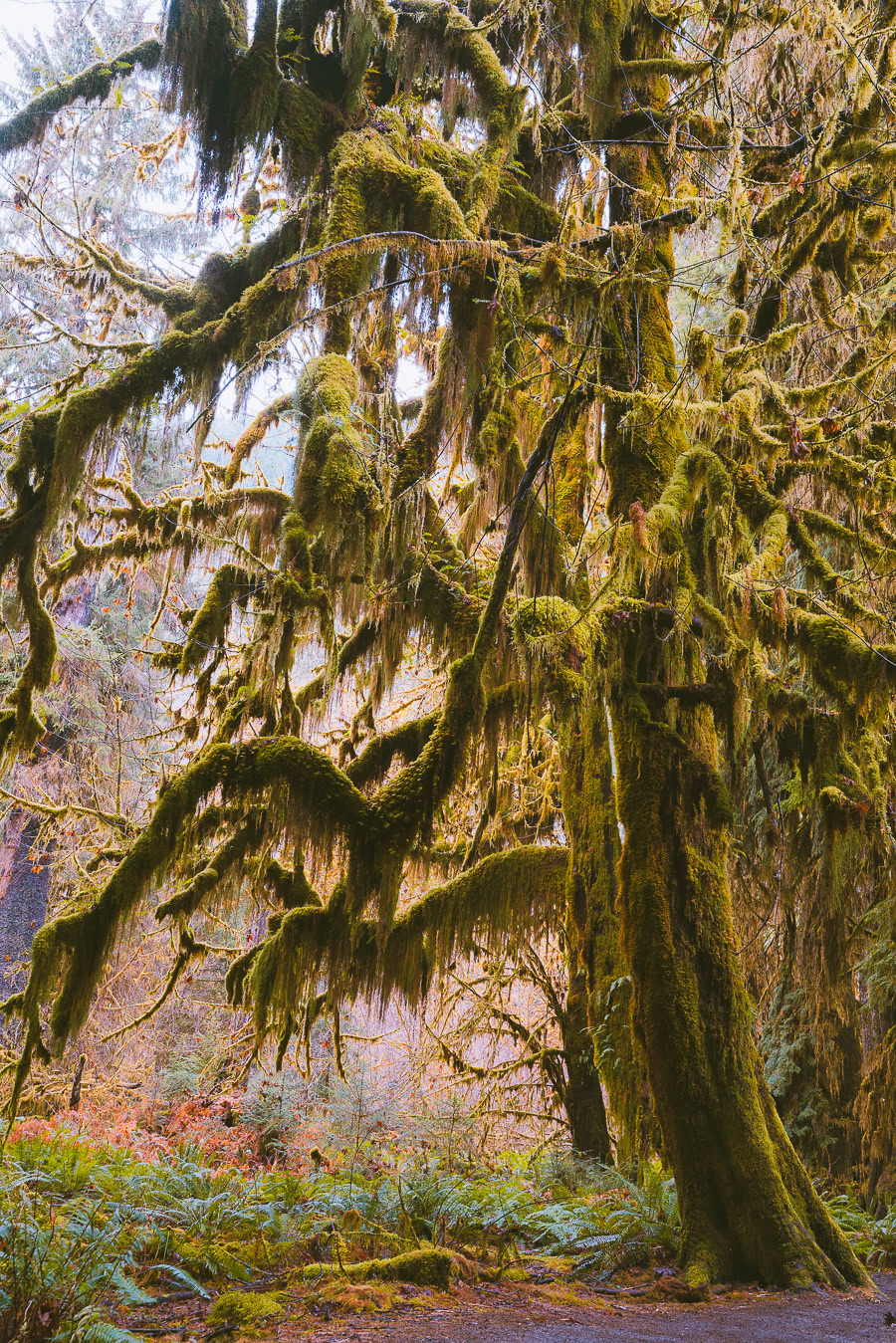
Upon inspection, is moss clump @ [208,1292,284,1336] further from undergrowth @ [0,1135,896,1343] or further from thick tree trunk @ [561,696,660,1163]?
thick tree trunk @ [561,696,660,1163]

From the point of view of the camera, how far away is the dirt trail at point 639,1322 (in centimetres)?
342

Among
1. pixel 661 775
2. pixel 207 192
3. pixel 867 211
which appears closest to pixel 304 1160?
pixel 661 775

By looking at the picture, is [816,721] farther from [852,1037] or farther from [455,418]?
[852,1037]

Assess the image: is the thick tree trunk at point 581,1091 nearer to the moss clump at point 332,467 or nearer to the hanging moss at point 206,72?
the moss clump at point 332,467

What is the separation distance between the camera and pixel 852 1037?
8.08 m

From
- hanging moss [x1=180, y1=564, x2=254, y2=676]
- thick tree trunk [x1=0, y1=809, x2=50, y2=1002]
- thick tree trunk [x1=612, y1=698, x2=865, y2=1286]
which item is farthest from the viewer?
thick tree trunk [x1=0, y1=809, x2=50, y2=1002]

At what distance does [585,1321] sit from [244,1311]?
1.54m

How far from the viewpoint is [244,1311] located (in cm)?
390

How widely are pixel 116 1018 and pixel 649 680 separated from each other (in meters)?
12.8

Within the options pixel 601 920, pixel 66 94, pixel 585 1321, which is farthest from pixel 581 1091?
pixel 66 94

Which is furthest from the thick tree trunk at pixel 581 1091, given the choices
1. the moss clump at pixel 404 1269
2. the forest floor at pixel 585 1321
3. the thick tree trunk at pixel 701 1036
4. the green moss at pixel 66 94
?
the green moss at pixel 66 94

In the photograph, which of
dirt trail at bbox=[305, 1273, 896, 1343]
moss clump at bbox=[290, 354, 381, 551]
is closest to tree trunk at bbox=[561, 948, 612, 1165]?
dirt trail at bbox=[305, 1273, 896, 1343]

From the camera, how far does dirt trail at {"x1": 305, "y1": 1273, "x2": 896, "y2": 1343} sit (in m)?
3.42

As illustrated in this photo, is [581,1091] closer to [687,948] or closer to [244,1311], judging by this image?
[687,948]
